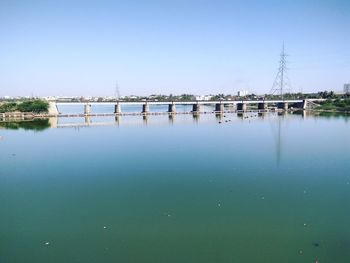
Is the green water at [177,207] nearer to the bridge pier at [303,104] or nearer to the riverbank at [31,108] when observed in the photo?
the riverbank at [31,108]

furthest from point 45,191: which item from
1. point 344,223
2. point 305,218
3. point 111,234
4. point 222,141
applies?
point 222,141

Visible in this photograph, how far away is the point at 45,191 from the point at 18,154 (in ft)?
26.3

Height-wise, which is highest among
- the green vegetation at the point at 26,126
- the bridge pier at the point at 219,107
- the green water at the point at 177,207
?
the bridge pier at the point at 219,107

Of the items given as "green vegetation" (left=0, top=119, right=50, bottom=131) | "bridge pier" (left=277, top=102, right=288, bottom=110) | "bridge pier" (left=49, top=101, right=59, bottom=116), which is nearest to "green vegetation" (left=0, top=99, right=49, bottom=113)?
"bridge pier" (left=49, top=101, right=59, bottom=116)

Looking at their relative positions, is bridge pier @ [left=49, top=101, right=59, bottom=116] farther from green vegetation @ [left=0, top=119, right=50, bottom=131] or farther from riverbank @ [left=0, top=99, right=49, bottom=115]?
green vegetation @ [left=0, top=119, right=50, bottom=131]

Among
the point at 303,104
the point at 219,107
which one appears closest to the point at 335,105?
the point at 303,104

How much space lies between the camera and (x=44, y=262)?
583cm

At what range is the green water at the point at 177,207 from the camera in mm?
6164

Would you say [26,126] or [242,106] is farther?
[242,106]

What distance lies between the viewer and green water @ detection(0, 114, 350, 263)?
20.2 ft

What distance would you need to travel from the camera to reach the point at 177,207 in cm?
834

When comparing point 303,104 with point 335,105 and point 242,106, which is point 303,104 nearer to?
point 335,105

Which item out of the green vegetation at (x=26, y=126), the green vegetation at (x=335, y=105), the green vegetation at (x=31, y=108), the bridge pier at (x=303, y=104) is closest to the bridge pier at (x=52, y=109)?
the green vegetation at (x=31, y=108)

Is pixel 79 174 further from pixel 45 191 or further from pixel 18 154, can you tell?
pixel 18 154
